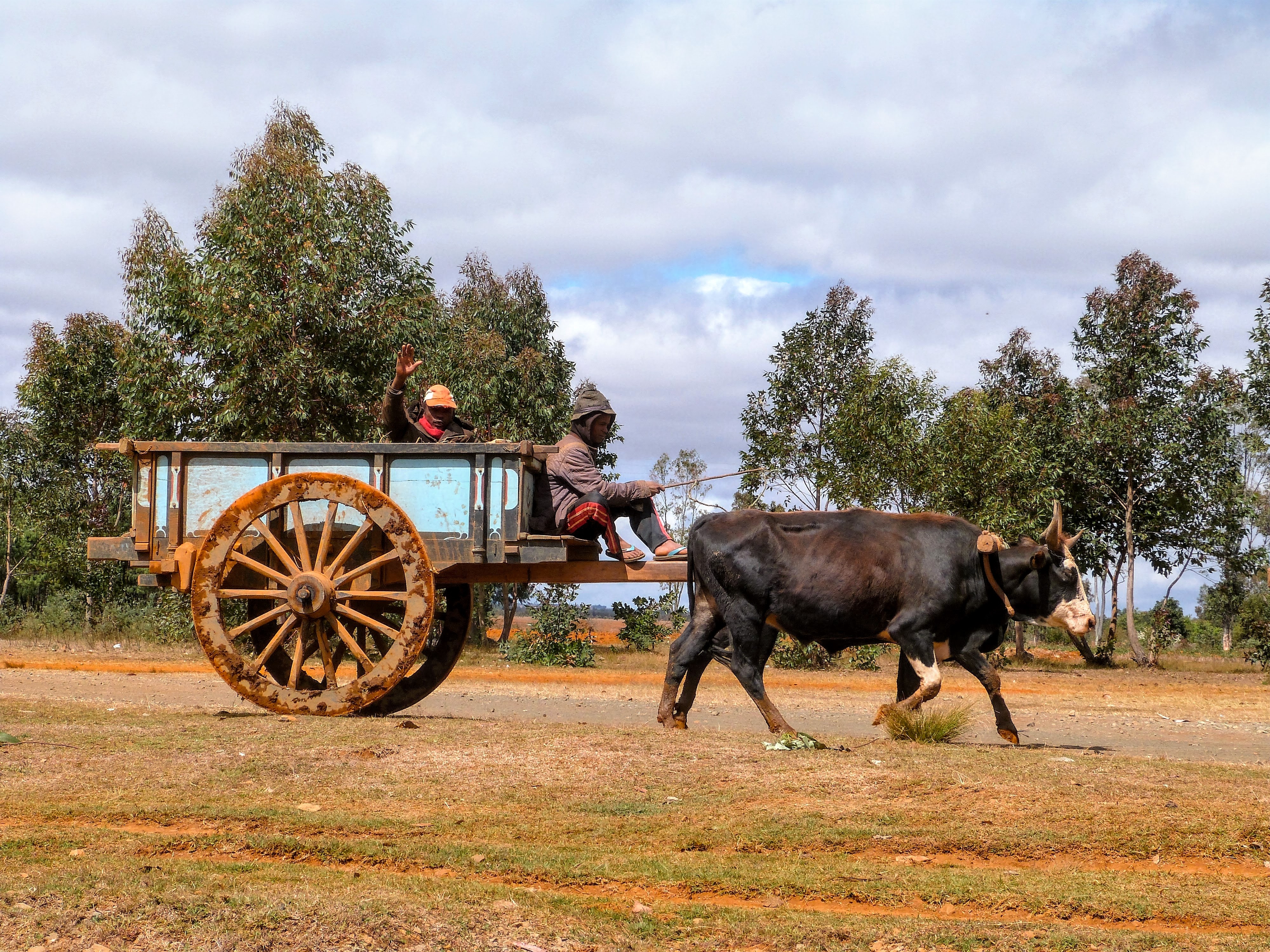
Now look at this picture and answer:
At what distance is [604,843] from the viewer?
6.33 m

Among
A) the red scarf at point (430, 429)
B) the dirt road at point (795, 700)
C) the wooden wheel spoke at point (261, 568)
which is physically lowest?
the dirt road at point (795, 700)

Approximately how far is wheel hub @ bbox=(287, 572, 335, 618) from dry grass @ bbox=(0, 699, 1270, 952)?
33.2 inches

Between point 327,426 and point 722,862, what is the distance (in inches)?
689

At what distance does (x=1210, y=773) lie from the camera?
823 centimetres

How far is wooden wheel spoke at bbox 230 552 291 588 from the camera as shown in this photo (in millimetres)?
9320

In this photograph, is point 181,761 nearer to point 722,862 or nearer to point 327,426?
point 722,862

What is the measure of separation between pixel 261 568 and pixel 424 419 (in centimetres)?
211

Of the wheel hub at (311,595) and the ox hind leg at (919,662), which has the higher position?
the wheel hub at (311,595)

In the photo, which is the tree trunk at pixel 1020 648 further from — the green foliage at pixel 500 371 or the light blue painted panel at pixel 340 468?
the light blue painted panel at pixel 340 468

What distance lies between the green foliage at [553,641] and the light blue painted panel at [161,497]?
1338 cm

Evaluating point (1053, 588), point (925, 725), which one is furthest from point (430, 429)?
point (1053, 588)

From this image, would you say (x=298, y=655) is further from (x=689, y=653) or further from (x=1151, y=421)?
(x=1151, y=421)

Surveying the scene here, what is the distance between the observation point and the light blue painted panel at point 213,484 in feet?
32.1

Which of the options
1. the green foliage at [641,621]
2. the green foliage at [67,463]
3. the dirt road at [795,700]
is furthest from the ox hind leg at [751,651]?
the green foliage at [67,463]
